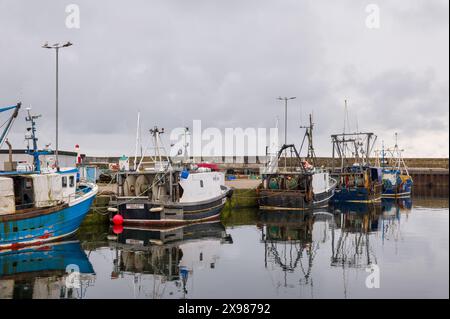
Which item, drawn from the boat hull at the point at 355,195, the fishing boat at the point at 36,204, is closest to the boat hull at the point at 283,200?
the boat hull at the point at 355,195

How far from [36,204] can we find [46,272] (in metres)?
6.48

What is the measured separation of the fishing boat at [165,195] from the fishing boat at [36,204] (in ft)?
10.4

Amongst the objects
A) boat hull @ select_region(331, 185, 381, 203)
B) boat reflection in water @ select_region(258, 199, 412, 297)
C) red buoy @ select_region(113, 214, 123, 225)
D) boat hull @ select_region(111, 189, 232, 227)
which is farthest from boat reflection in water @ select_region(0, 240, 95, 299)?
boat hull @ select_region(331, 185, 381, 203)

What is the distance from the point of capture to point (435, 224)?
3356cm

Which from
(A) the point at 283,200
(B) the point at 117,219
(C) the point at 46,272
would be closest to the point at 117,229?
(B) the point at 117,219

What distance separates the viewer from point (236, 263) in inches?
811

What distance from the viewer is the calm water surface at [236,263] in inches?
634

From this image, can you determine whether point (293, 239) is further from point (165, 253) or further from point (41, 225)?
point (41, 225)

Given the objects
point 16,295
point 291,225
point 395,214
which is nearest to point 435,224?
point 395,214

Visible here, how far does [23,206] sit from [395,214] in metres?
30.7

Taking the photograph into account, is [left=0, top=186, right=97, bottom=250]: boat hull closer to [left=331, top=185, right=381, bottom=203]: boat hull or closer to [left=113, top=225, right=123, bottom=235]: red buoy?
Result: [left=113, top=225, right=123, bottom=235]: red buoy

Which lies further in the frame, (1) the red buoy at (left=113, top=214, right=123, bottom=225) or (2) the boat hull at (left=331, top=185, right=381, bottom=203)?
(2) the boat hull at (left=331, top=185, right=381, bottom=203)

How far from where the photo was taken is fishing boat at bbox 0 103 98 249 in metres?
22.0
